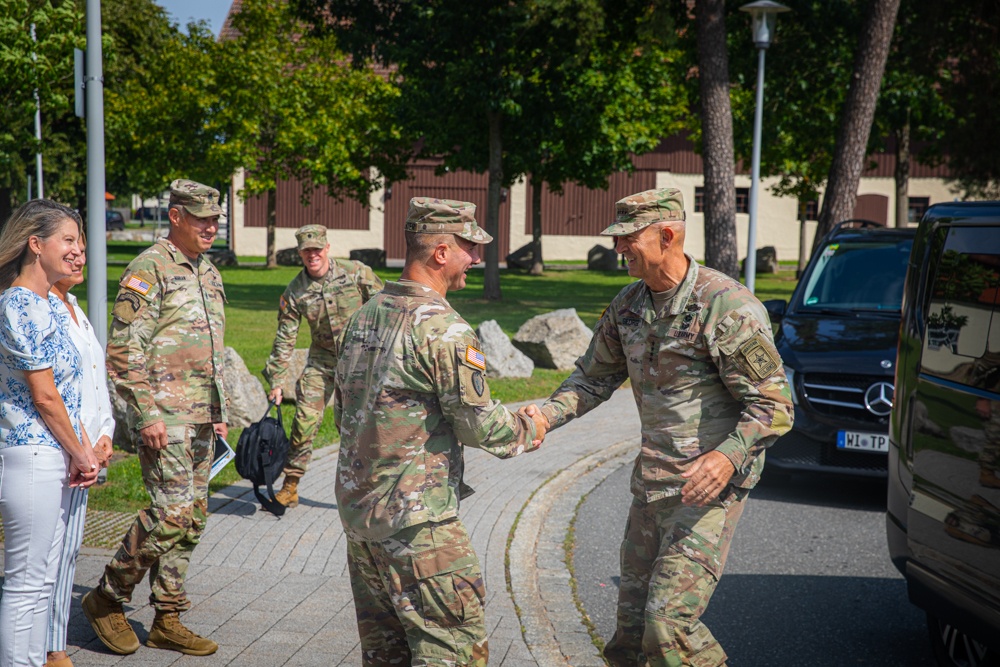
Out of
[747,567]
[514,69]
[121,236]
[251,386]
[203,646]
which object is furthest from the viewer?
[121,236]

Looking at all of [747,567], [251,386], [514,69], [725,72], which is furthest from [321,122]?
[747,567]

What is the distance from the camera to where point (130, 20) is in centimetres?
3647

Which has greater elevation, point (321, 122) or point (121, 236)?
point (321, 122)

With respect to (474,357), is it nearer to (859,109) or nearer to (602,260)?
(859,109)

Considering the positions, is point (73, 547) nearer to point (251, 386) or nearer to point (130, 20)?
point (251, 386)

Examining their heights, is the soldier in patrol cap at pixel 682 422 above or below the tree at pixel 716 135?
→ below

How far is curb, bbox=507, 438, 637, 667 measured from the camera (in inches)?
201

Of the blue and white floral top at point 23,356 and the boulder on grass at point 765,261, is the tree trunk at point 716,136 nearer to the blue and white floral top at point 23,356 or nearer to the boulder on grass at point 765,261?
the blue and white floral top at point 23,356

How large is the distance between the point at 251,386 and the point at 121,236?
56.5 meters

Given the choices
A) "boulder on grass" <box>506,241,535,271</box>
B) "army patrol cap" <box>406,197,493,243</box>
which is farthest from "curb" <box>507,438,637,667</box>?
"boulder on grass" <box>506,241,535,271</box>

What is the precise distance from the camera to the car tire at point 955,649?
4461mm

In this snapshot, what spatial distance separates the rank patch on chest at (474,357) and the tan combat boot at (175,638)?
2213 millimetres

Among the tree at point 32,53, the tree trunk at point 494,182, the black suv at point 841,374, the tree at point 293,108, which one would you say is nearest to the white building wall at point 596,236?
the tree at point 293,108

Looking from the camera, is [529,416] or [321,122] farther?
[321,122]
